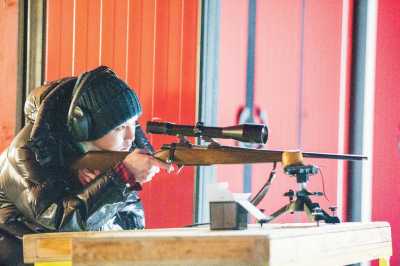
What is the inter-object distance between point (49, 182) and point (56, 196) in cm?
5

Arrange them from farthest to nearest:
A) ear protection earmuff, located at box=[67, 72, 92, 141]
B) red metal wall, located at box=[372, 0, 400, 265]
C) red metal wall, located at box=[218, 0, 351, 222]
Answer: red metal wall, located at box=[372, 0, 400, 265] < red metal wall, located at box=[218, 0, 351, 222] < ear protection earmuff, located at box=[67, 72, 92, 141]

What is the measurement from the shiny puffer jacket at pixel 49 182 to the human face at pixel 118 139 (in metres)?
0.07

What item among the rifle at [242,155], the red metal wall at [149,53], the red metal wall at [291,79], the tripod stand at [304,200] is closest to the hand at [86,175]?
the rifle at [242,155]

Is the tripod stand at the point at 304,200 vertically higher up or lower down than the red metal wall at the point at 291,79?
lower down

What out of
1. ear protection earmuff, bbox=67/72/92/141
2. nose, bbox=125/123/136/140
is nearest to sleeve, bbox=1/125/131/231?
ear protection earmuff, bbox=67/72/92/141

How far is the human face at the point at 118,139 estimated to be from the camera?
2.15m

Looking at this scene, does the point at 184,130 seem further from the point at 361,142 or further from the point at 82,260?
the point at 361,142

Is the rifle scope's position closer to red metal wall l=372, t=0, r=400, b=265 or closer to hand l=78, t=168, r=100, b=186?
hand l=78, t=168, r=100, b=186

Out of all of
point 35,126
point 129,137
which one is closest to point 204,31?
point 129,137

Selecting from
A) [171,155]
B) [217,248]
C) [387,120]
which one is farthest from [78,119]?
[387,120]

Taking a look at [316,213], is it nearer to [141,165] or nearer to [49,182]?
[141,165]

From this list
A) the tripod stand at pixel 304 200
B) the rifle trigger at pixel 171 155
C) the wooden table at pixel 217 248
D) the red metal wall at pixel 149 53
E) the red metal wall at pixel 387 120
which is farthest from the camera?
the red metal wall at pixel 387 120

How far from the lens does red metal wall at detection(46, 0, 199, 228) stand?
9.09ft

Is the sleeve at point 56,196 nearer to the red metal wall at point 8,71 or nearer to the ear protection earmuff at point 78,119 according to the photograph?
the ear protection earmuff at point 78,119
